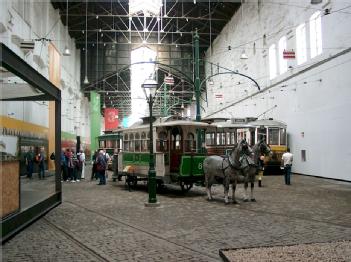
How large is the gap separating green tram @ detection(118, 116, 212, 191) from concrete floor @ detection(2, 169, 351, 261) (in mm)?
1027

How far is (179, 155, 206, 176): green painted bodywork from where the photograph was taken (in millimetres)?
15169

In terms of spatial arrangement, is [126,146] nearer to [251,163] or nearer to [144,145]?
[144,145]

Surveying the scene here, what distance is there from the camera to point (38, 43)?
94.2 ft

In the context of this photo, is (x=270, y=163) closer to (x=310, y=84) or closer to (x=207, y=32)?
(x=310, y=84)

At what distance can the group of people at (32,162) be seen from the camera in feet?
75.9

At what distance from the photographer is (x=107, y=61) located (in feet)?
160

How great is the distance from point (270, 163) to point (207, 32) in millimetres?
24620

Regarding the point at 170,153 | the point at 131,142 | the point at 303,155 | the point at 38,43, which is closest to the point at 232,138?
the point at 303,155

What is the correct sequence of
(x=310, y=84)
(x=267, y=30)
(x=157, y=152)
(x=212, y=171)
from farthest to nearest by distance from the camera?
1. (x=267, y=30)
2. (x=310, y=84)
3. (x=157, y=152)
4. (x=212, y=171)

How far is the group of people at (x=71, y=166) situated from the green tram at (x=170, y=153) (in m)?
5.14

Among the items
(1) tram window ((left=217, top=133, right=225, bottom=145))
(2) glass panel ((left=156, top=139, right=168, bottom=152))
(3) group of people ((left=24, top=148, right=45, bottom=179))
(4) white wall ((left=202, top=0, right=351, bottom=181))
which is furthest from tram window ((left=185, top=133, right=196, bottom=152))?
(3) group of people ((left=24, top=148, right=45, bottom=179))

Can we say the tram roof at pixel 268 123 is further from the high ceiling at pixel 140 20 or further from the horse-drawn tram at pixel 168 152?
the high ceiling at pixel 140 20

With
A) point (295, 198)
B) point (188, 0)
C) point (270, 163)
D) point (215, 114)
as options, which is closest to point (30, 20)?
point (188, 0)

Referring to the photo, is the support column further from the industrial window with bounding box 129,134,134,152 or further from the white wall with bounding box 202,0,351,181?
the industrial window with bounding box 129,134,134,152
